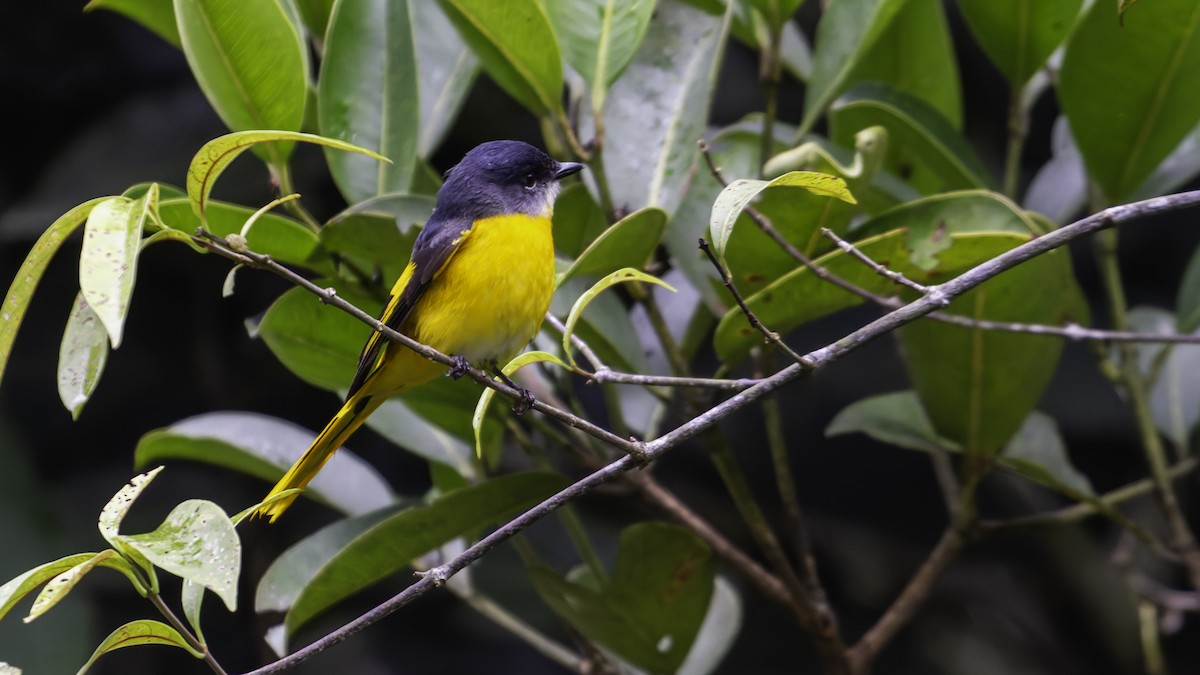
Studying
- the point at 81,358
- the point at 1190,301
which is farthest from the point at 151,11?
the point at 1190,301

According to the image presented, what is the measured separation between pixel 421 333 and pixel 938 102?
56.6 inches

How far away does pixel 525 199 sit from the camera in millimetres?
2545

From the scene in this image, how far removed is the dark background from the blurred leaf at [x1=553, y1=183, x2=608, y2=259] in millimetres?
1333

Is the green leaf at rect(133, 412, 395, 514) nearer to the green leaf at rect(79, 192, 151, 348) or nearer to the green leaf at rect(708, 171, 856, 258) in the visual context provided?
the green leaf at rect(79, 192, 151, 348)

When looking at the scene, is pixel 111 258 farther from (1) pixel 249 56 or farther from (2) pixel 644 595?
(2) pixel 644 595

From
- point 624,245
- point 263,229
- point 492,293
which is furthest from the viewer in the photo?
point 492,293

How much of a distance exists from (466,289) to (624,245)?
48 cm

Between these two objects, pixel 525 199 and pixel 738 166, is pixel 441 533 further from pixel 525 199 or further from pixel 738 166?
pixel 738 166

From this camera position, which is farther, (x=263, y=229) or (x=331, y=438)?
(x=331, y=438)

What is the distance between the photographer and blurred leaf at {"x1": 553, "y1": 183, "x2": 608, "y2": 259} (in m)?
2.59

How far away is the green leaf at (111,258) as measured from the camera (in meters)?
1.12

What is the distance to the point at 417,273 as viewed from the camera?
225 cm

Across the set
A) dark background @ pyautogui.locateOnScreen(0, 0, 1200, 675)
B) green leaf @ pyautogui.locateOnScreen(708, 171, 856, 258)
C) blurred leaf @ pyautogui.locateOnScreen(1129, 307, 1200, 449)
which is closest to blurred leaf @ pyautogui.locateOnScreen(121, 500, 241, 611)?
green leaf @ pyautogui.locateOnScreen(708, 171, 856, 258)

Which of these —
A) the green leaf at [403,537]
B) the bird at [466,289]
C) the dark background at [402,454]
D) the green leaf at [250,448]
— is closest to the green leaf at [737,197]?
the bird at [466,289]
